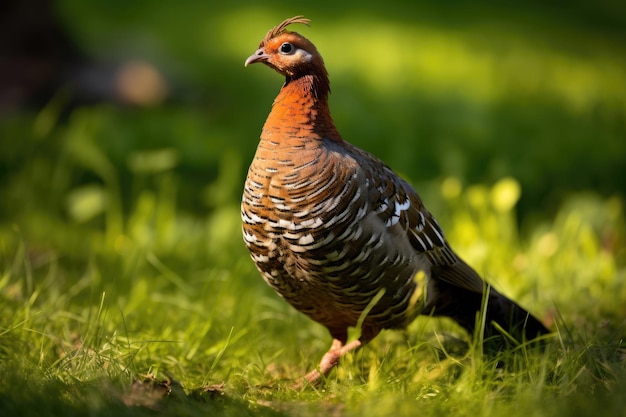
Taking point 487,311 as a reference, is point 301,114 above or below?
above

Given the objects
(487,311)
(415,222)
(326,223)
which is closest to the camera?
(326,223)

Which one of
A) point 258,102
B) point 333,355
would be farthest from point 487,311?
point 258,102

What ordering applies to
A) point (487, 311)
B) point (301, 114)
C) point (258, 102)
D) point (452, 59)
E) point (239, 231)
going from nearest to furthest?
point (301, 114)
point (487, 311)
point (239, 231)
point (258, 102)
point (452, 59)

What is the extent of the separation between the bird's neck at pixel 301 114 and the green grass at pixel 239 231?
3.54ft

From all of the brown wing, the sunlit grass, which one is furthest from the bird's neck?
the sunlit grass

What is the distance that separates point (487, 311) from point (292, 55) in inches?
66.7

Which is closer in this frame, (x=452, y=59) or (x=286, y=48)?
(x=286, y=48)

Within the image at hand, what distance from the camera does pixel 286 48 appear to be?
3.82 m

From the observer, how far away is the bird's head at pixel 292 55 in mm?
3799

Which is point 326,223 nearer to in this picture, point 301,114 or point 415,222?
point 301,114

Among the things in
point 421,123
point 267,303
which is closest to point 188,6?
point 421,123

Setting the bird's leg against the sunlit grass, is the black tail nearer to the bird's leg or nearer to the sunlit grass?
the bird's leg

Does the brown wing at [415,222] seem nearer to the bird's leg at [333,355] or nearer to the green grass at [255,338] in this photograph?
the green grass at [255,338]

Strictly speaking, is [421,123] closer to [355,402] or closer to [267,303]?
[267,303]
